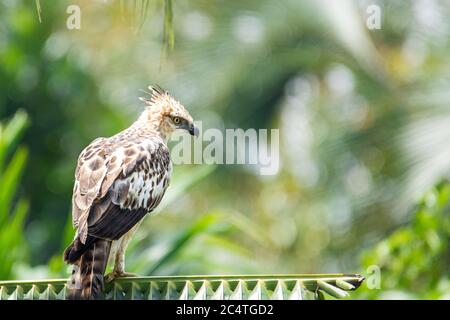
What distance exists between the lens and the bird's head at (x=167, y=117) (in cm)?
661

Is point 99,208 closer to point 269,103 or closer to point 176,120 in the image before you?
point 176,120

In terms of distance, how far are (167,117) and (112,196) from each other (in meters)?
0.98

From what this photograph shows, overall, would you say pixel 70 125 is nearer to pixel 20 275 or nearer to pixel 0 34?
pixel 0 34

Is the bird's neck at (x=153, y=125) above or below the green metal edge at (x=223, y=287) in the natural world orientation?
above

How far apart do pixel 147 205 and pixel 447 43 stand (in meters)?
7.29

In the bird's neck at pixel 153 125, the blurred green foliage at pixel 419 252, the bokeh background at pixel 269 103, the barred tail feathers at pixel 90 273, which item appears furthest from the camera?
the bokeh background at pixel 269 103

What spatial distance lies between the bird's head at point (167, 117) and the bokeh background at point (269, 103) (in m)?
5.38

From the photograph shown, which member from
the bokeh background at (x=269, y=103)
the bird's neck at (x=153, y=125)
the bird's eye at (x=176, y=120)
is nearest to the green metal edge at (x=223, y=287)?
the bird's neck at (x=153, y=125)

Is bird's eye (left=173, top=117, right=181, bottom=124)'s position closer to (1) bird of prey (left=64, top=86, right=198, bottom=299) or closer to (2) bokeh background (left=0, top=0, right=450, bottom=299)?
(1) bird of prey (left=64, top=86, right=198, bottom=299)

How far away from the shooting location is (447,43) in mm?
12539

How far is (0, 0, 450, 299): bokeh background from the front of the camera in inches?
512

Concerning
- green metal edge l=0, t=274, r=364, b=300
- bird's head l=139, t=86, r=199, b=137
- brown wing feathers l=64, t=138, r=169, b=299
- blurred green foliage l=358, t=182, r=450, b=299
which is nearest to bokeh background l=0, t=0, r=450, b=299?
blurred green foliage l=358, t=182, r=450, b=299

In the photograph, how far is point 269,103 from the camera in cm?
1511

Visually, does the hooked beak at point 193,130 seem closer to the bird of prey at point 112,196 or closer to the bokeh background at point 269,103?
the bird of prey at point 112,196
